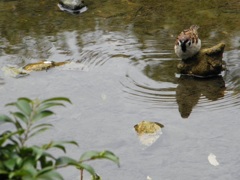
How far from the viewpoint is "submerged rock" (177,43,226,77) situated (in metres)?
6.49

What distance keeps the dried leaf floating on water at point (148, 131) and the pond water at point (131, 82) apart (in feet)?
0.17

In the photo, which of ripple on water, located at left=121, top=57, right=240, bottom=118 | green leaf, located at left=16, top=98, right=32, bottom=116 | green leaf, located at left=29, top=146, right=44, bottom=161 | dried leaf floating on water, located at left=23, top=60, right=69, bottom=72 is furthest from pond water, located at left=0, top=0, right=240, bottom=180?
green leaf, located at left=29, top=146, right=44, bottom=161

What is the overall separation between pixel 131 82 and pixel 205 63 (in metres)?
1.02

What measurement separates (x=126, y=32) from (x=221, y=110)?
305 centimetres

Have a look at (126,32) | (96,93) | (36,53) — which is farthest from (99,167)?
(126,32)

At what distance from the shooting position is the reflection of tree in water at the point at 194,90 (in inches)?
228

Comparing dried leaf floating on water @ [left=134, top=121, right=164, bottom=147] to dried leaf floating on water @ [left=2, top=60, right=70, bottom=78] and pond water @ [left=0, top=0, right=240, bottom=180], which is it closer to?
pond water @ [left=0, top=0, right=240, bottom=180]

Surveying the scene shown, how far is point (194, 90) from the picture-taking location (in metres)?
6.20

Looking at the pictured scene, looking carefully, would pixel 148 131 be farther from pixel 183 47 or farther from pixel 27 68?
pixel 27 68

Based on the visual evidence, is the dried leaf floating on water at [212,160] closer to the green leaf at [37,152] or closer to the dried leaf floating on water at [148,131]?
the dried leaf floating on water at [148,131]

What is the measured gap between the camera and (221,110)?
560 centimetres

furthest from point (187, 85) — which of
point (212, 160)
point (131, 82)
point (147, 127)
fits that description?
point (212, 160)

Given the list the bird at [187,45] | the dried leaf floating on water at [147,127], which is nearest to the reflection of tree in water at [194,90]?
the bird at [187,45]

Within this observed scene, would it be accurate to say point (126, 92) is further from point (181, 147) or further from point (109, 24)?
point (109, 24)
